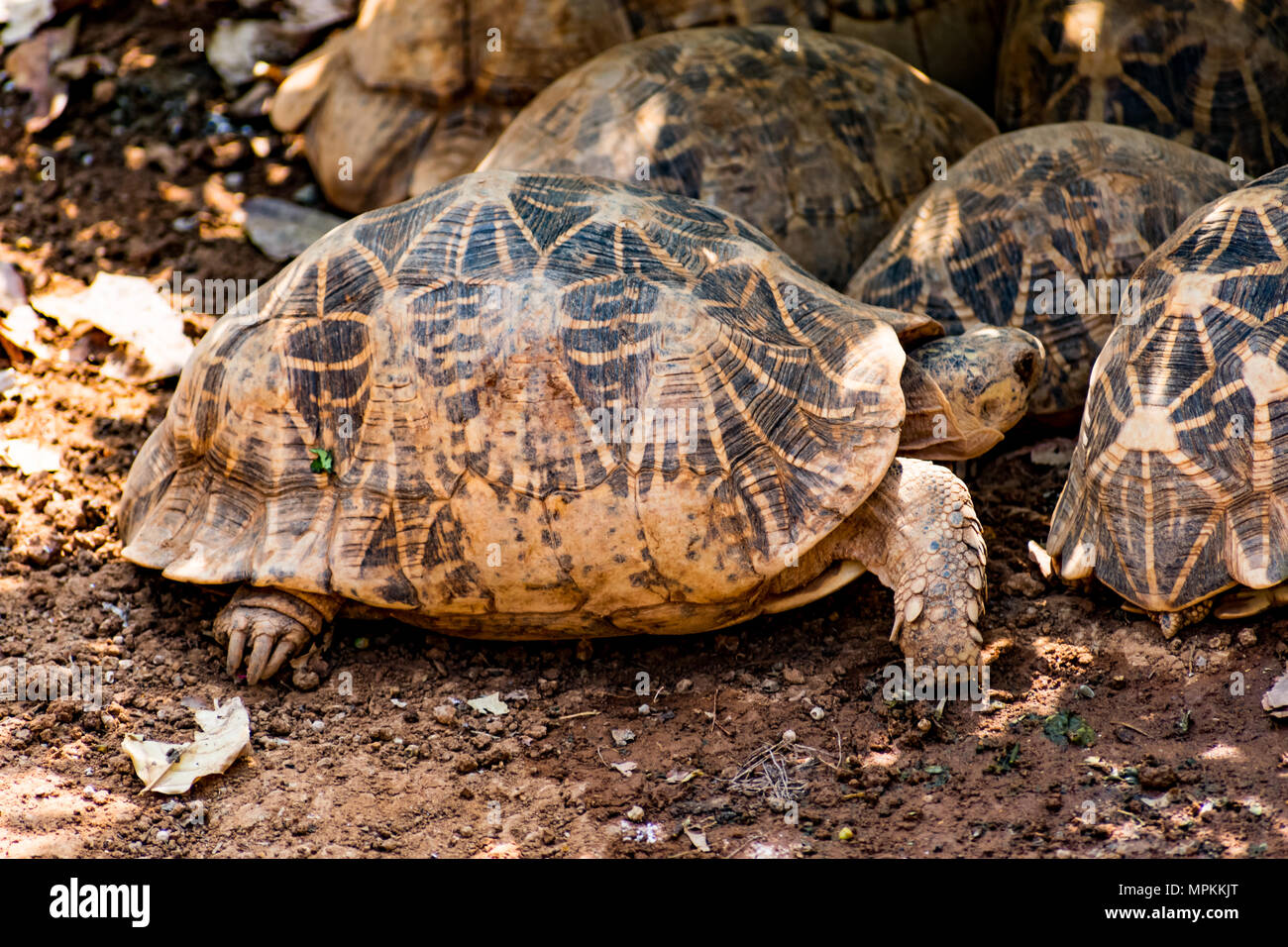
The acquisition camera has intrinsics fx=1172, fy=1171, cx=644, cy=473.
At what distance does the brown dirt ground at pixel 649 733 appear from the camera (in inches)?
132

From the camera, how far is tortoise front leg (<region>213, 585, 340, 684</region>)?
13.8 feet

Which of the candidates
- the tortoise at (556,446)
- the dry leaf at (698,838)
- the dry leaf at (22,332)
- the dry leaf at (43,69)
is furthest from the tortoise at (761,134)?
the dry leaf at (43,69)

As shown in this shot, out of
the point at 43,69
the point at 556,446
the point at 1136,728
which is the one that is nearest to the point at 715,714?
the point at 556,446

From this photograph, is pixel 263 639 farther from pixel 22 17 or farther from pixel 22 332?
pixel 22 17

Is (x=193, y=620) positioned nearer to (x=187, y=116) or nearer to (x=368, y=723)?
(x=368, y=723)

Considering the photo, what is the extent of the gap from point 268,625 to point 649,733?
1435 mm

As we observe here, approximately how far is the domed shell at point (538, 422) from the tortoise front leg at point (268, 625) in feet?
0.52

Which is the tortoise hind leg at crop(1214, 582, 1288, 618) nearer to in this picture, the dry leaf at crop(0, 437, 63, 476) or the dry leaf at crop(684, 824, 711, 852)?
the dry leaf at crop(684, 824, 711, 852)

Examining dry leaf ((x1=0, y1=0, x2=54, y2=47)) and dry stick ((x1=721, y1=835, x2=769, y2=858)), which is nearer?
dry stick ((x1=721, y1=835, x2=769, y2=858))

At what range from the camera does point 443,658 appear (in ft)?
14.4

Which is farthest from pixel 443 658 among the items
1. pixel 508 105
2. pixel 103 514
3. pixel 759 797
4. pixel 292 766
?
pixel 508 105

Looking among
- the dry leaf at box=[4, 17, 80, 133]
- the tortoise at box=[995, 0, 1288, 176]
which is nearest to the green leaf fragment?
the tortoise at box=[995, 0, 1288, 176]

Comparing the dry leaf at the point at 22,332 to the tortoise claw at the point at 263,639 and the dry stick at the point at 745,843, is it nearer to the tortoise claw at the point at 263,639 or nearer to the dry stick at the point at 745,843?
the tortoise claw at the point at 263,639

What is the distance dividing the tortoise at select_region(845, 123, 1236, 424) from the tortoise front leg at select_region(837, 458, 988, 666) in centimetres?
99
